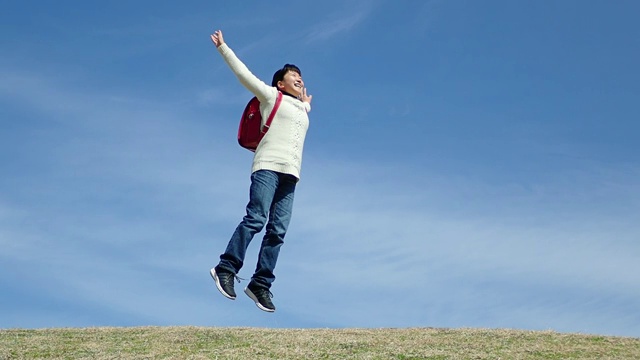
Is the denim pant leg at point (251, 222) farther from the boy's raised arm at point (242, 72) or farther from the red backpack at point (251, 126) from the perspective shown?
the boy's raised arm at point (242, 72)

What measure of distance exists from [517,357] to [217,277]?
19.4 feet

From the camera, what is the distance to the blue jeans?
28.3 feet

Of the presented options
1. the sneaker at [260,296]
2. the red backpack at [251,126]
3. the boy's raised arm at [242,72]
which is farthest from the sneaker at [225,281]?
the boy's raised arm at [242,72]

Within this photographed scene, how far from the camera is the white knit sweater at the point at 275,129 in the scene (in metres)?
8.84

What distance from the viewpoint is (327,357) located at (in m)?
12.1

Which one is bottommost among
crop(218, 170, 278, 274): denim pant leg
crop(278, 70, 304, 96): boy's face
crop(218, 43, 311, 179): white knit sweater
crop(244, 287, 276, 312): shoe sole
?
crop(244, 287, 276, 312): shoe sole

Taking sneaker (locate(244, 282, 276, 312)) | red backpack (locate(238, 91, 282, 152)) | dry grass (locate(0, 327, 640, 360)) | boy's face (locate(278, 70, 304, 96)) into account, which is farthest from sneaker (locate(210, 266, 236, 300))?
dry grass (locate(0, 327, 640, 360))

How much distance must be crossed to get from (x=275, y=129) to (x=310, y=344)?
5.42 m

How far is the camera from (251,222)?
8.66 meters

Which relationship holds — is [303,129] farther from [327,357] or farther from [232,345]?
[232,345]

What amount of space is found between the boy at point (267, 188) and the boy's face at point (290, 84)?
0.16 metres

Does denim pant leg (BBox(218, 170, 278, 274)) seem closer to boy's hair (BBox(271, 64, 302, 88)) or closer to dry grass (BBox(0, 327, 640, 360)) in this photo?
boy's hair (BBox(271, 64, 302, 88))

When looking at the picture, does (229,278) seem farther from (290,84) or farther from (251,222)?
(290,84)

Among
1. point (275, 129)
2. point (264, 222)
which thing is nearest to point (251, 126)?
point (275, 129)
